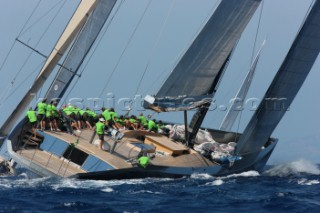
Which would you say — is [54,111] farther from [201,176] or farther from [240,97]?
[240,97]

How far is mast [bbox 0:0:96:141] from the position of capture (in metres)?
26.1

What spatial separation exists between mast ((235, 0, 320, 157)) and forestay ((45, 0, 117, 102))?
24.3ft

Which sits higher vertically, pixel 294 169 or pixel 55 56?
pixel 294 169

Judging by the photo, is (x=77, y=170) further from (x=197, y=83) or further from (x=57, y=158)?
(x=197, y=83)

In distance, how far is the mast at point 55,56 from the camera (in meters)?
26.1

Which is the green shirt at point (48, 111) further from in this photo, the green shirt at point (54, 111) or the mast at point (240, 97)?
the mast at point (240, 97)

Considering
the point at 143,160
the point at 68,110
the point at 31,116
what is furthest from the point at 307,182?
the point at 31,116

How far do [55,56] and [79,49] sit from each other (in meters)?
1.25

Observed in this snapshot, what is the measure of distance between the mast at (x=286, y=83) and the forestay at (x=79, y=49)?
7.42 metres

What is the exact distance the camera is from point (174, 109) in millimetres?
26094

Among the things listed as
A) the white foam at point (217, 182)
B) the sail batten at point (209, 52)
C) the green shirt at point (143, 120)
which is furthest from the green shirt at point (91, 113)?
the white foam at point (217, 182)

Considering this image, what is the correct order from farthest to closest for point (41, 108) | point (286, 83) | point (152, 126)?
point (152, 126) < point (286, 83) < point (41, 108)

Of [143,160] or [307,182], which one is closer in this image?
[143,160]

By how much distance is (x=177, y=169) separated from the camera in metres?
24.2
